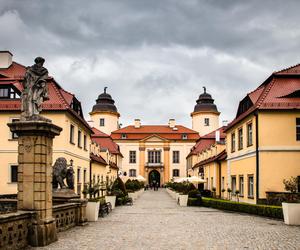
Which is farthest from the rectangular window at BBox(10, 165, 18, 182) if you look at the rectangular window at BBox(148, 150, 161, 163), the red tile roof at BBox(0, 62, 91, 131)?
the rectangular window at BBox(148, 150, 161, 163)

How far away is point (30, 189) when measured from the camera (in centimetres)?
1053

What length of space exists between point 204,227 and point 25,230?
23.0 ft

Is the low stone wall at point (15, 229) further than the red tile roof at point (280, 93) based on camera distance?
No

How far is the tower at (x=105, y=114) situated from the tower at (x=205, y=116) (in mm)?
14630

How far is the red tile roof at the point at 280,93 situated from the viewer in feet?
73.7

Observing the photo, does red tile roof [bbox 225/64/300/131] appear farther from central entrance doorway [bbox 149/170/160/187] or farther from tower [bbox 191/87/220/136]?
central entrance doorway [bbox 149/170/160/187]

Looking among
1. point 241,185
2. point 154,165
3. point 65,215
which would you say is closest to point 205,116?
point 154,165

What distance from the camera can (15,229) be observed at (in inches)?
373

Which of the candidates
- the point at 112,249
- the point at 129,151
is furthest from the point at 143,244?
the point at 129,151

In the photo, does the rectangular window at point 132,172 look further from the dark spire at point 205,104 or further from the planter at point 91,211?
the planter at point 91,211

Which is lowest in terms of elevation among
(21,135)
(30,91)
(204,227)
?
(204,227)

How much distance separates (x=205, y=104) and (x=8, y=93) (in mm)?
55744

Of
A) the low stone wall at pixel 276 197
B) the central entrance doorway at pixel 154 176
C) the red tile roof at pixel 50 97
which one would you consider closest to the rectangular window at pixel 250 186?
the low stone wall at pixel 276 197

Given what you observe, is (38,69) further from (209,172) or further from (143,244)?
(209,172)
